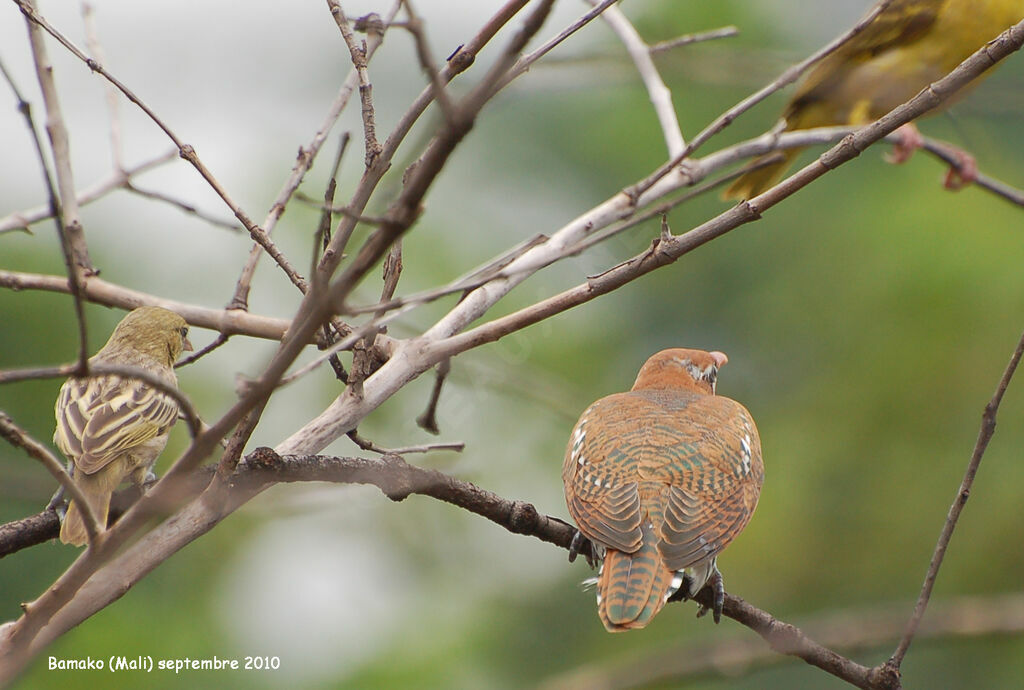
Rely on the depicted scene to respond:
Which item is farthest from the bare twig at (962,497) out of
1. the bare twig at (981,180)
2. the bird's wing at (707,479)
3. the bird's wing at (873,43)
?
the bird's wing at (873,43)

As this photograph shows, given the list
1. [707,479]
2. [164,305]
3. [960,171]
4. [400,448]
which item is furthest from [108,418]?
[960,171]

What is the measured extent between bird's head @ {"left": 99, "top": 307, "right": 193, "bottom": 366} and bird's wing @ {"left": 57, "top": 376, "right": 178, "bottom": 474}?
1.37 ft

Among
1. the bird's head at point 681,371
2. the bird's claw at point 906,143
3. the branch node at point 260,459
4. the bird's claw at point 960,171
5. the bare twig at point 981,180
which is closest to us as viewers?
the branch node at point 260,459

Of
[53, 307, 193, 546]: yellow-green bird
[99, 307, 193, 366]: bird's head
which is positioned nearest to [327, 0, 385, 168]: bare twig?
[53, 307, 193, 546]: yellow-green bird

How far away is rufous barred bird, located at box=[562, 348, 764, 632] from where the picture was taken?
310cm

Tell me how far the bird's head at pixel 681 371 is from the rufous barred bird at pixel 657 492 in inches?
7.3

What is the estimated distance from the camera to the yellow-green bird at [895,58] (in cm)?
596

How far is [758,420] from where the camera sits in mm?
11000

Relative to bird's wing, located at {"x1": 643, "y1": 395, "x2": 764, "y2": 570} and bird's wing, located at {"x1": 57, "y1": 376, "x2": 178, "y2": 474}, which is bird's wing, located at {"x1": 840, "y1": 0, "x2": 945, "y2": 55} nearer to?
bird's wing, located at {"x1": 643, "y1": 395, "x2": 764, "y2": 570}

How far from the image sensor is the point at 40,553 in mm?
7844

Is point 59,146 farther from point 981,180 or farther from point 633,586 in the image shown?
point 981,180

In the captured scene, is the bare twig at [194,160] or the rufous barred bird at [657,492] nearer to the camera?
the bare twig at [194,160]

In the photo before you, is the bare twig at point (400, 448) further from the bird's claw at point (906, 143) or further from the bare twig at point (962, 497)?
the bird's claw at point (906, 143)

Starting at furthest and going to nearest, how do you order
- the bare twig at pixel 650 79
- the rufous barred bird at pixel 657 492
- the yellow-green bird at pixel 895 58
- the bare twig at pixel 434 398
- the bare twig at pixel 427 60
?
the yellow-green bird at pixel 895 58 < the bare twig at pixel 650 79 < the rufous barred bird at pixel 657 492 < the bare twig at pixel 434 398 < the bare twig at pixel 427 60
